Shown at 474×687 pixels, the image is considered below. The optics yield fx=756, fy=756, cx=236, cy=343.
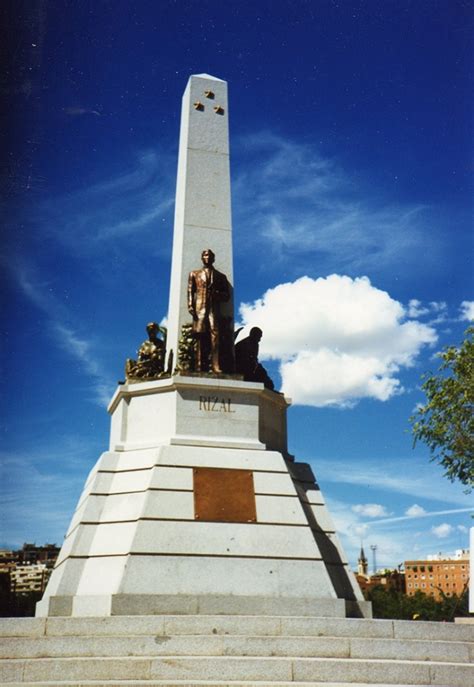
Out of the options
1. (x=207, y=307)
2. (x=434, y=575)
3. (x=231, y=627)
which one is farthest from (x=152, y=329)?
(x=434, y=575)

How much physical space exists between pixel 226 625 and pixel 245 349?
6175mm

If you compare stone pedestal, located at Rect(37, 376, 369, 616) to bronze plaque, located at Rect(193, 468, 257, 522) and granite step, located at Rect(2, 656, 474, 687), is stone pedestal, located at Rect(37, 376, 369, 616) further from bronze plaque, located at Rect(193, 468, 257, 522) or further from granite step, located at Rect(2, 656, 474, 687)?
granite step, located at Rect(2, 656, 474, 687)

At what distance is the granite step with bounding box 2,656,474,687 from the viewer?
833 cm

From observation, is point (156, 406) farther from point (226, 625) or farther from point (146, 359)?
point (226, 625)

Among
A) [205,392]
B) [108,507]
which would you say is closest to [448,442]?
[205,392]

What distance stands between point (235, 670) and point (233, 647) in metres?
0.57

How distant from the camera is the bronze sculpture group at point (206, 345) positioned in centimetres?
1399

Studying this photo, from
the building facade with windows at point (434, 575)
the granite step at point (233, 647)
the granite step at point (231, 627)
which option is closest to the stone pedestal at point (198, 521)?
the granite step at point (231, 627)

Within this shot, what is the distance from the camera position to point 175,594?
35.5 ft

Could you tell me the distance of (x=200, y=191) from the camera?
15516 mm

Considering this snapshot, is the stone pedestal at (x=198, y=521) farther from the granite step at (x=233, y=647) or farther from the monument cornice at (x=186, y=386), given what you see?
the granite step at (x=233, y=647)

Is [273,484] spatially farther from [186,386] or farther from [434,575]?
[434,575]

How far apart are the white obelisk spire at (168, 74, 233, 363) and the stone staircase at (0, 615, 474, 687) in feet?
19.4

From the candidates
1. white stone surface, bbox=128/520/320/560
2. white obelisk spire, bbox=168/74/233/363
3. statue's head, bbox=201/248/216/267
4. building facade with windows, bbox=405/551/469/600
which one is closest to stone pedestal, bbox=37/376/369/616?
white stone surface, bbox=128/520/320/560
